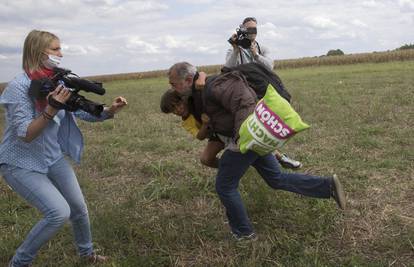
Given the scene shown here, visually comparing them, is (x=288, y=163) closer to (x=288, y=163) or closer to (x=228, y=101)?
(x=288, y=163)

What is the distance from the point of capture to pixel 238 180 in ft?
12.3

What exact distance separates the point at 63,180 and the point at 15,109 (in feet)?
2.27

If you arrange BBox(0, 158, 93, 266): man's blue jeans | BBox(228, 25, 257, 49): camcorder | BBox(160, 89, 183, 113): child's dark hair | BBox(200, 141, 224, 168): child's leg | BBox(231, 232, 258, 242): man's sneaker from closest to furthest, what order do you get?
BBox(0, 158, 93, 266): man's blue jeans
BBox(231, 232, 258, 242): man's sneaker
BBox(160, 89, 183, 113): child's dark hair
BBox(200, 141, 224, 168): child's leg
BBox(228, 25, 257, 49): camcorder

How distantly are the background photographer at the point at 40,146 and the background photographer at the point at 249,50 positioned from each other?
2.01 meters

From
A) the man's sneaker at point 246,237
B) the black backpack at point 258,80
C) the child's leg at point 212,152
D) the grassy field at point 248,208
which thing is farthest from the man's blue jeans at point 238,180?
the child's leg at point 212,152

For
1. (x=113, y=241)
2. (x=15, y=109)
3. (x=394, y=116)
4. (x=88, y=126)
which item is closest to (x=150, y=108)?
(x=88, y=126)

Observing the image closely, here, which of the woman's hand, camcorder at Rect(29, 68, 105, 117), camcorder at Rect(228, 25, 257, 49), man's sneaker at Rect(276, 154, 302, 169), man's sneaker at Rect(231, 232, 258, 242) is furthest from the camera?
man's sneaker at Rect(276, 154, 302, 169)

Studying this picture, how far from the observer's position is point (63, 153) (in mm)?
3668

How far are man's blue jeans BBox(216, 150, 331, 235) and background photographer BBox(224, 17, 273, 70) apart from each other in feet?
5.18

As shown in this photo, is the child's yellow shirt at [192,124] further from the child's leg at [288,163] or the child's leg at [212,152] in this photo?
the child's leg at [288,163]

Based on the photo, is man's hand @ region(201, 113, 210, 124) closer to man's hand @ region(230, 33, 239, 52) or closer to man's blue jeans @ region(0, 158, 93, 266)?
man's blue jeans @ region(0, 158, 93, 266)

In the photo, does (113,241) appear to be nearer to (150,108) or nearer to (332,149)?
(332,149)

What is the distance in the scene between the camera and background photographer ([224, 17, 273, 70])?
513cm

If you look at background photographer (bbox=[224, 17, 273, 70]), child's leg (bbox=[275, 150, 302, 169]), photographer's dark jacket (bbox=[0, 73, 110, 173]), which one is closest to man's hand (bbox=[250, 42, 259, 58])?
background photographer (bbox=[224, 17, 273, 70])
